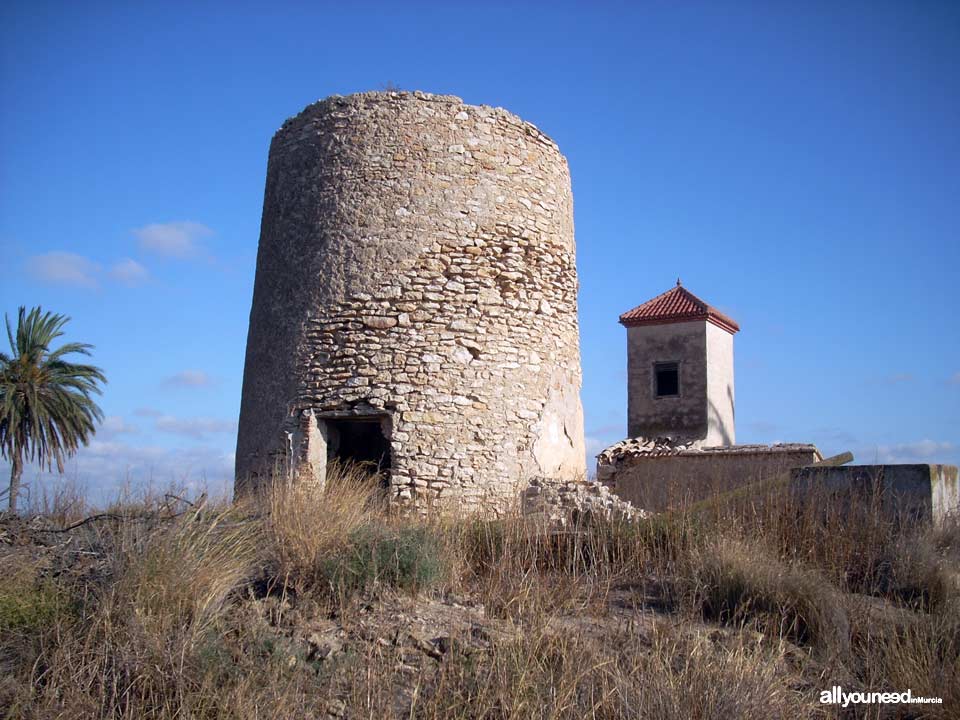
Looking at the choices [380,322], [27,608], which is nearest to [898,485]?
[380,322]

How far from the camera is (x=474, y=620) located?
18.8ft

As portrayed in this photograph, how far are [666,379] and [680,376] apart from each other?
0.46m

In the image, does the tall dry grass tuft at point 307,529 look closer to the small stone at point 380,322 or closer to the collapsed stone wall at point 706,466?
the small stone at point 380,322

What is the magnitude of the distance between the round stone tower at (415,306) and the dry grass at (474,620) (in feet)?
5.32

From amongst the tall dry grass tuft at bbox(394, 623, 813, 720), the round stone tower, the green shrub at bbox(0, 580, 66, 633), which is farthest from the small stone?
the tall dry grass tuft at bbox(394, 623, 813, 720)

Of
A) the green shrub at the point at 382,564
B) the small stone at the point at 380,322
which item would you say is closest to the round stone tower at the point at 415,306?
the small stone at the point at 380,322

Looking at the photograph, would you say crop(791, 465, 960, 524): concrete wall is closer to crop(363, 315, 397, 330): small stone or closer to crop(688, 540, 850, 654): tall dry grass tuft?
crop(688, 540, 850, 654): tall dry grass tuft

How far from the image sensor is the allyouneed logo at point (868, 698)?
4969mm

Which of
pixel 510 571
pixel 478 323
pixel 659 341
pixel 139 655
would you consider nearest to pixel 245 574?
pixel 139 655

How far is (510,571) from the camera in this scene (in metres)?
6.43

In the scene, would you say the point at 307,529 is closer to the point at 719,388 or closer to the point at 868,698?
the point at 868,698

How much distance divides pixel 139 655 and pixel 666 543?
14.6 feet

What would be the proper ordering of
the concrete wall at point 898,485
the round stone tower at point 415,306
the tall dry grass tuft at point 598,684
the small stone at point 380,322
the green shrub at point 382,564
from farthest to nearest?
the small stone at point 380,322
the round stone tower at point 415,306
the concrete wall at point 898,485
the green shrub at point 382,564
the tall dry grass tuft at point 598,684

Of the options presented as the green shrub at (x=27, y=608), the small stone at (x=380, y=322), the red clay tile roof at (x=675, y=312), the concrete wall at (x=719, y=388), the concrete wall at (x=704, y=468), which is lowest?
the green shrub at (x=27, y=608)
